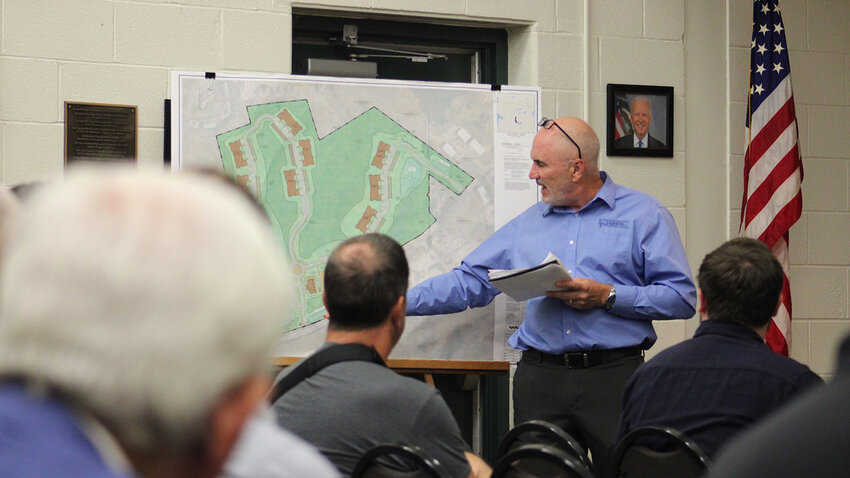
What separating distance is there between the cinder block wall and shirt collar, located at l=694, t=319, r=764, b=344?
2003mm

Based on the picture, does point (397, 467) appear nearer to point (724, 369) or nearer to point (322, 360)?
point (322, 360)

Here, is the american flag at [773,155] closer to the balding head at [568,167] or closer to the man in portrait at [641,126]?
the man in portrait at [641,126]

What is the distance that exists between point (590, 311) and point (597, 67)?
1349mm

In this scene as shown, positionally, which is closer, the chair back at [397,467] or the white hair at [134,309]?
the white hair at [134,309]

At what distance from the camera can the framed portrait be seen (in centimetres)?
426

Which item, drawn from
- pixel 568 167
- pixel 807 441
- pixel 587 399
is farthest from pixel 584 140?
pixel 807 441

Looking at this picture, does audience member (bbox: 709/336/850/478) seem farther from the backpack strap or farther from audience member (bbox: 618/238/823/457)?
audience member (bbox: 618/238/823/457)

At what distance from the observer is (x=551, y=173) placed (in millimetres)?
3574

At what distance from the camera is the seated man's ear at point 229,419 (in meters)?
0.72

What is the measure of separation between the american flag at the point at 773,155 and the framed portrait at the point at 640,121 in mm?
347

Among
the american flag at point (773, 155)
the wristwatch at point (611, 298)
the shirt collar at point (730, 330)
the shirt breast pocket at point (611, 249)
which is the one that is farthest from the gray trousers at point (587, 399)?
the american flag at point (773, 155)

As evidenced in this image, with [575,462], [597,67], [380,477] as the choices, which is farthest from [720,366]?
[597,67]

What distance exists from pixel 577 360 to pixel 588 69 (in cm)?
144

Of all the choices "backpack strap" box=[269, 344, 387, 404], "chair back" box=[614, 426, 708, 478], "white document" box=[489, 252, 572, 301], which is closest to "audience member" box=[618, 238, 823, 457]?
"chair back" box=[614, 426, 708, 478]
